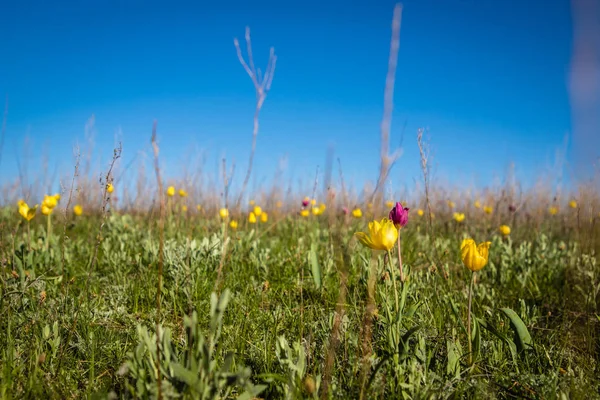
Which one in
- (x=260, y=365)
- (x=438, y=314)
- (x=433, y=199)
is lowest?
(x=260, y=365)

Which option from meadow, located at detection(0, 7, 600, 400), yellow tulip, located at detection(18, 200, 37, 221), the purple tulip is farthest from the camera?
yellow tulip, located at detection(18, 200, 37, 221)

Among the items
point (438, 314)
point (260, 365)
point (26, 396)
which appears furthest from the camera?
point (438, 314)

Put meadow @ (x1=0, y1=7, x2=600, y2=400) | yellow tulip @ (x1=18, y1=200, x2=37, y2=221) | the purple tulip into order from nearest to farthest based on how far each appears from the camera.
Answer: meadow @ (x1=0, y1=7, x2=600, y2=400), the purple tulip, yellow tulip @ (x1=18, y1=200, x2=37, y2=221)

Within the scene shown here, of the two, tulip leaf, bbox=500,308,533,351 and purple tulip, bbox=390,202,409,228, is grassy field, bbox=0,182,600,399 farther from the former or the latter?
purple tulip, bbox=390,202,409,228

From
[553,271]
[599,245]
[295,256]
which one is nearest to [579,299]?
[553,271]

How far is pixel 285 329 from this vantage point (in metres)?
1.81

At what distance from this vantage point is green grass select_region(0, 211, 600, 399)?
1.19m

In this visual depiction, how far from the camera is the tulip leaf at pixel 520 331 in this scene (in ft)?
4.93

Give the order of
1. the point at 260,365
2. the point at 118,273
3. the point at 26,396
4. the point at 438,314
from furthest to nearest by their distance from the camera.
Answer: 1. the point at 118,273
2. the point at 438,314
3. the point at 260,365
4. the point at 26,396

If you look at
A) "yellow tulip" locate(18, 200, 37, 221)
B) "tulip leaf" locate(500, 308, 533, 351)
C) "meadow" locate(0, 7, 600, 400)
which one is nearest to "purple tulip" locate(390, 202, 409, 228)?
"meadow" locate(0, 7, 600, 400)

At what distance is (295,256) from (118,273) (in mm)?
1192

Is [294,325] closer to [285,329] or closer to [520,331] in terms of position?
[285,329]

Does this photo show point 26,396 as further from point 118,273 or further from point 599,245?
point 599,245

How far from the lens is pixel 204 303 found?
2025mm
